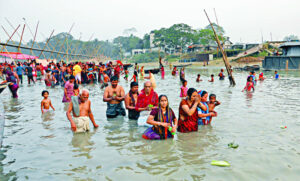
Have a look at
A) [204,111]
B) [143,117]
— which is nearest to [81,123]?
[143,117]

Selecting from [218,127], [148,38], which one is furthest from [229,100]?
[148,38]

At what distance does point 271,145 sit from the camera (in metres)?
5.46

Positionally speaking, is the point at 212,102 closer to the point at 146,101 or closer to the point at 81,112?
the point at 146,101

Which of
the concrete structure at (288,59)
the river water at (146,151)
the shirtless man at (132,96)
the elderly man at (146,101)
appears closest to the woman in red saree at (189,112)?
the river water at (146,151)

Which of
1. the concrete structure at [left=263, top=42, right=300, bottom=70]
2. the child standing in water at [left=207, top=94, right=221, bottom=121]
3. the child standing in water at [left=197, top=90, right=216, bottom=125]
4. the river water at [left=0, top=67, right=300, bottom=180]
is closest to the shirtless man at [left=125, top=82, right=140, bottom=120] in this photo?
the river water at [left=0, top=67, right=300, bottom=180]

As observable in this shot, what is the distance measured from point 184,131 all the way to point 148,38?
99355 mm

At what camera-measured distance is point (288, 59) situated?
34031 millimetres

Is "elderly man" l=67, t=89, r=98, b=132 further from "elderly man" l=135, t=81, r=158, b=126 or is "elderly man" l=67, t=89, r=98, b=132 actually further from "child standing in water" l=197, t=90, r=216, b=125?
"child standing in water" l=197, t=90, r=216, b=125

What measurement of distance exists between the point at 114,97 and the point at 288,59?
3332 cm

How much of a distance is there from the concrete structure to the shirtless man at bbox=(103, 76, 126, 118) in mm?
31954

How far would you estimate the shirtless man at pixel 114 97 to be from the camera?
297 inches

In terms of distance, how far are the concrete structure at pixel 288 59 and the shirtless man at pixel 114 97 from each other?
105ft

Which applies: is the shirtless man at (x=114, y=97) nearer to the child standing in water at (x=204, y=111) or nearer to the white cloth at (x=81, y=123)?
the white cloth at (x=81, y=123)

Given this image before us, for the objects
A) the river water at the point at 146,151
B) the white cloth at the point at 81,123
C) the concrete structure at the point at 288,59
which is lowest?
the river water at the point at 146,151
